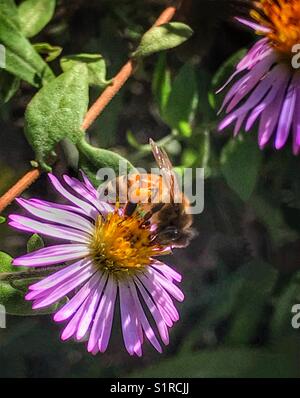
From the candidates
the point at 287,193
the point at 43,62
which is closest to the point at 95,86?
the point at 43,62

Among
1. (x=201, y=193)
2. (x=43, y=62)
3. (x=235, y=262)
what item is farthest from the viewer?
(x=235, y=262)

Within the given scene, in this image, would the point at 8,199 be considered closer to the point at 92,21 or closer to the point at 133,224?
the point at 133,224

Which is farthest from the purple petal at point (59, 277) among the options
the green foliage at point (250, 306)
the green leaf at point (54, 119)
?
the green foliage at point (250, 306)

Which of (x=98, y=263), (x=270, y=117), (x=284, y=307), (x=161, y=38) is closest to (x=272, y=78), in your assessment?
(x=270, y=117)

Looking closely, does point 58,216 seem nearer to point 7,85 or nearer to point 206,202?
point 7,85

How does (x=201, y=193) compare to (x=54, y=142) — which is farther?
(x=201, y=193)

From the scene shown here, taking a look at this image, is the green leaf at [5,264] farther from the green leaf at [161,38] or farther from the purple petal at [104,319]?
the green leaf at [161,38]
